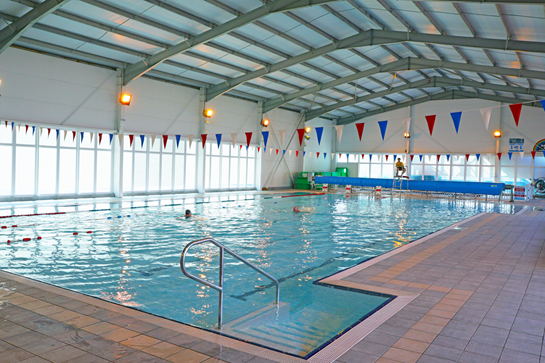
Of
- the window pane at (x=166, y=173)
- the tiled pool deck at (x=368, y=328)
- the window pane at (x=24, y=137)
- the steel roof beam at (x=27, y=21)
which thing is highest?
the steel roof beam at (x=27, y=21)

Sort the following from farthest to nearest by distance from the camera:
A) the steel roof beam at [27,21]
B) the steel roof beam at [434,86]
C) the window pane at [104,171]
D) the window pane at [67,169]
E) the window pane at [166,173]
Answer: the window pane at [166,173] < the steel roof beam at [434,86] < the window pane at [104,171] < the window pane at [67,169] < the steel roof beam at [27,21]

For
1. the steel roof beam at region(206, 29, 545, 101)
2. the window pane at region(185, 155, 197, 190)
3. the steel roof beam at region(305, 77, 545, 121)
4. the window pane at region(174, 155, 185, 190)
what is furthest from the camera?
the window pane at region(185, 155, 197, 190)

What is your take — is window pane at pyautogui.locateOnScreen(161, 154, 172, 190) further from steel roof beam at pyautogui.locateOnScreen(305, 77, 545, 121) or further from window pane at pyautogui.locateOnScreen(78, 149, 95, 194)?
steel roof beam at pyautogui.locateOnScreen(305, 77, 545, 121)

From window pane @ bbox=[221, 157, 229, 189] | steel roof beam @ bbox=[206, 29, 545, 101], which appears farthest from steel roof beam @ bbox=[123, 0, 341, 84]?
window pane @ bbox=[221, 157, 229, 189]

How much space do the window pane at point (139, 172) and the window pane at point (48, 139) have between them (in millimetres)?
Answer: 3257

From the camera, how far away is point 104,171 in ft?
51.1

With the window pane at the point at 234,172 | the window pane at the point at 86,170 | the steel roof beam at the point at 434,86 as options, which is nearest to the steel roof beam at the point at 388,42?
the window pane at the point at 234,172

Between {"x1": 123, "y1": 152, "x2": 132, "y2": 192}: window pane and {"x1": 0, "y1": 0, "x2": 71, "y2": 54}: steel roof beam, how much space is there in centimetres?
659

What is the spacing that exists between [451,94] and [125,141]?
59.5 ft

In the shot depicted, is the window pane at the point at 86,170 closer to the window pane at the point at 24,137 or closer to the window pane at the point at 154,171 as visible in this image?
the window pane at the point at 24,137

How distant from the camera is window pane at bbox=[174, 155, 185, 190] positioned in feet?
60.2

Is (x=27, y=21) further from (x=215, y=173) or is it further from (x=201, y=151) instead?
(x=215, y=173)

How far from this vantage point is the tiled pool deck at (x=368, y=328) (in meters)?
2.71

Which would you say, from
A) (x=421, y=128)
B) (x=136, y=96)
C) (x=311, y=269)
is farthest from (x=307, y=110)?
(x=311, y=269)
